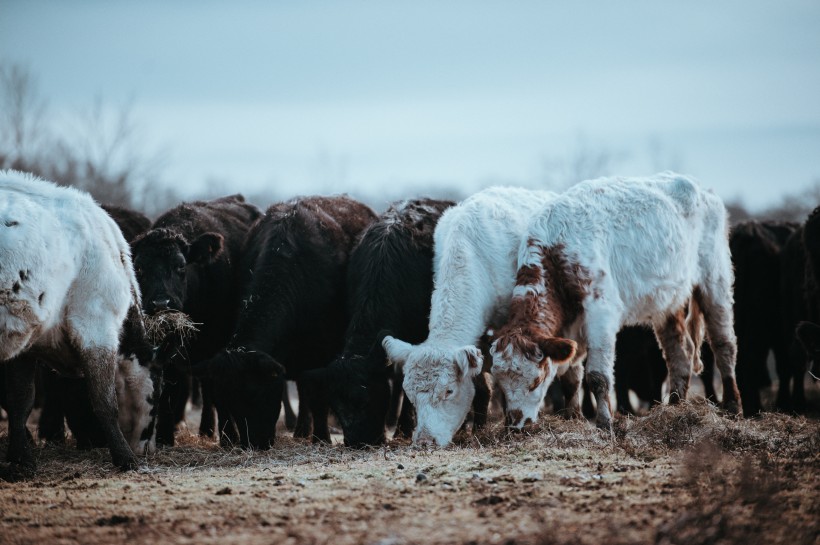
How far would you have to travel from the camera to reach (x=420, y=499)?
5824 millimetres

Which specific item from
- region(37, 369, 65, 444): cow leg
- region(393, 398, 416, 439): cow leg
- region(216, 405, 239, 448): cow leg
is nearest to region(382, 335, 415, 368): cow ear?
region(393, 398, 416, 439): cow leg

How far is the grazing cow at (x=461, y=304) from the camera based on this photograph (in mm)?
8562

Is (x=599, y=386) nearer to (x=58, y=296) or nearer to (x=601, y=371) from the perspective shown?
(x=601, y=371)

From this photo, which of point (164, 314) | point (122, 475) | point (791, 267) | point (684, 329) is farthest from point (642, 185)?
point (122, 475)

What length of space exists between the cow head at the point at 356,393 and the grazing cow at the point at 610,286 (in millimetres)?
1297

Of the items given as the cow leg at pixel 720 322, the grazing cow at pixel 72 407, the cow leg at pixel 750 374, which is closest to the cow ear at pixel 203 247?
the grazing cow at pixel 72 407

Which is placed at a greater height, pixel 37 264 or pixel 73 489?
pixel 37 264

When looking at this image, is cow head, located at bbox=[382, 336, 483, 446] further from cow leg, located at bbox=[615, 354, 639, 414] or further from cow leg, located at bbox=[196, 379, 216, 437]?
cow leg, located at bbox=[615, 354, 639, 414]

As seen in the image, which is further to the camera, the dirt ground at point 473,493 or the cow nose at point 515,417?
the cow nose at point 515,417

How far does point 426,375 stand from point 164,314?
2.72 metres

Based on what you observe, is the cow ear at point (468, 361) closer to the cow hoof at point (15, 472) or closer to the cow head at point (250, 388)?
the cow head at point (250, 388)

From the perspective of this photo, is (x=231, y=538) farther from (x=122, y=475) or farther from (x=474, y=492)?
(x=122, y=475)

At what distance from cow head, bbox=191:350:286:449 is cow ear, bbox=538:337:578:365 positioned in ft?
8.25

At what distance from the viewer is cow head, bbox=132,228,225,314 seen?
9500mm
